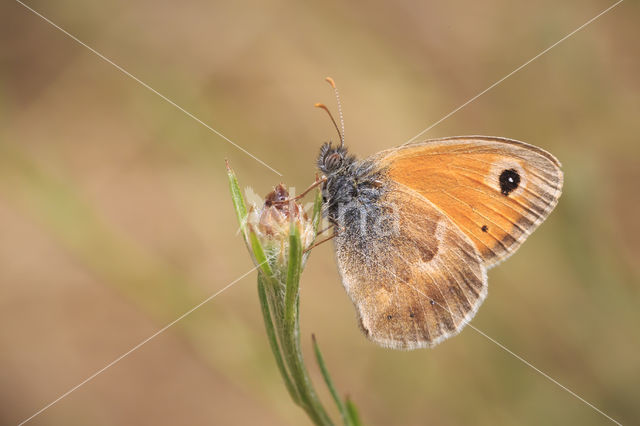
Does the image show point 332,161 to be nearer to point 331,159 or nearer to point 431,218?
point 331,159

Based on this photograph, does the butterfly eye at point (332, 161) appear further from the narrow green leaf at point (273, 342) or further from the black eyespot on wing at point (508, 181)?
the narrow green leaf at point (273, 342)

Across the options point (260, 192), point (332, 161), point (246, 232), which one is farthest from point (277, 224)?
point (260, 192)

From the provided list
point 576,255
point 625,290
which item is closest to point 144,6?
point 576,255

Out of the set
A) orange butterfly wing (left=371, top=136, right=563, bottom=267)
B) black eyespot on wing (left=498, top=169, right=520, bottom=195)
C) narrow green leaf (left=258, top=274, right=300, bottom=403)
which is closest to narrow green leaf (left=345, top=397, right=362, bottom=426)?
narrow green leaf (left=258, top=274, right=300, bottom=403)

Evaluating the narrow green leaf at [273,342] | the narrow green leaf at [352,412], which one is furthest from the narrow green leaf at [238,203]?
the narrow green leaf at [352,412]

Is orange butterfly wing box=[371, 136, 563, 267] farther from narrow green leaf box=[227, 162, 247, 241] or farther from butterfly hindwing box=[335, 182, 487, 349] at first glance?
narrow green leaf box=[227, 162, 247, 241]
